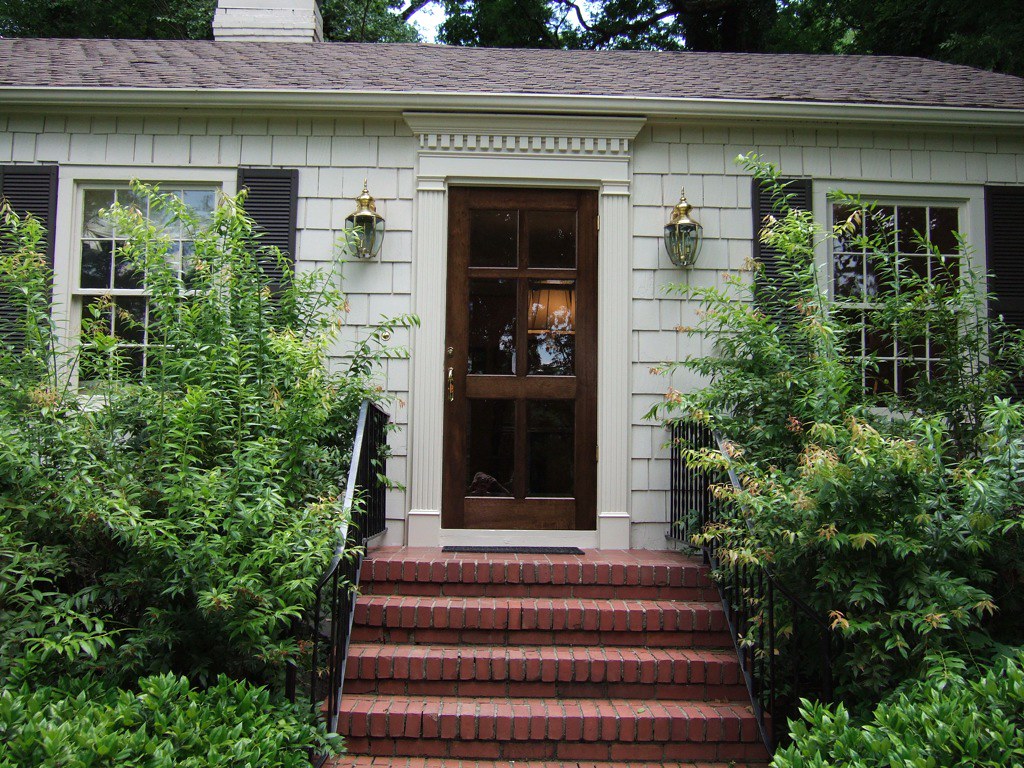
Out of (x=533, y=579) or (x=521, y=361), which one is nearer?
(x=533, y=579)

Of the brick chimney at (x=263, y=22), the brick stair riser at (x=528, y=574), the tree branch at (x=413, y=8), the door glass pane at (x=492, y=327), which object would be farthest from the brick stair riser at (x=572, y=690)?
Result: the tree branch at (x=413, y=8)

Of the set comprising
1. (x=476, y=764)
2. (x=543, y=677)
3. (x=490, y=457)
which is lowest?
(x=476, y=764)

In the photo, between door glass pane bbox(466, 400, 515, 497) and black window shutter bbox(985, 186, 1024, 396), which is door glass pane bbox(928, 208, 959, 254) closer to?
black window shutter bbox(985, 186, 1024, 396)

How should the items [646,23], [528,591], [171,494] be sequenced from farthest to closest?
[646,23]
[528,591]
[171,494]

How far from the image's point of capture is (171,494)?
117 inches

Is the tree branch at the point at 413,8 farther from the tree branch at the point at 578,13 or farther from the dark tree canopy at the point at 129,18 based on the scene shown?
the tree branch at the point at 578,13

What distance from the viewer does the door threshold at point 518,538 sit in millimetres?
4762

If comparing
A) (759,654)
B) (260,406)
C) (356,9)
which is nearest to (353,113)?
(260,406)

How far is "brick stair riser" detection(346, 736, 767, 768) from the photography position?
10.4 ft

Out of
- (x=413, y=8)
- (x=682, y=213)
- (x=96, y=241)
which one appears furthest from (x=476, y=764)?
(x=413, y=8)

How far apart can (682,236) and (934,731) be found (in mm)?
3246

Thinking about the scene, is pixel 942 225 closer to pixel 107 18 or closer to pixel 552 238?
pixel 552 238

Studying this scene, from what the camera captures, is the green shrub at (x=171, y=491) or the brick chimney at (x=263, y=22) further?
the brick chimney at (x=263, y=22)

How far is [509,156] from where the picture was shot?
495 centimetres
